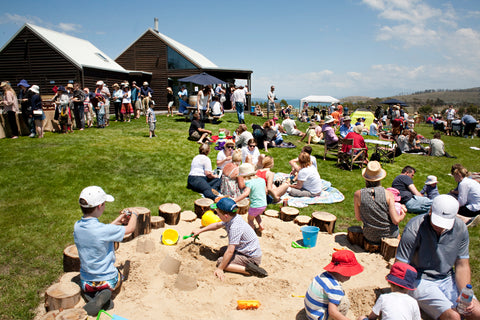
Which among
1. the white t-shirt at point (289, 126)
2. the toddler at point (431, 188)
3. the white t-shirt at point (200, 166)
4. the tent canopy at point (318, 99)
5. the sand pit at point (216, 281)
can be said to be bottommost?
the sand pit at point (216, 281)

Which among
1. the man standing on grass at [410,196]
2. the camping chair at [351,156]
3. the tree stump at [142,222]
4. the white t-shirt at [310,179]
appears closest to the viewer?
the tree stump at [142,222]

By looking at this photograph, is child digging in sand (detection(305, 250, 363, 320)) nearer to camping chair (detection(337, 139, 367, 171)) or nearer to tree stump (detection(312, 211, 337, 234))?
tree stump (detection(312, 211, 337, 234))

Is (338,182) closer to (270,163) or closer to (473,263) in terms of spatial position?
(270,163)

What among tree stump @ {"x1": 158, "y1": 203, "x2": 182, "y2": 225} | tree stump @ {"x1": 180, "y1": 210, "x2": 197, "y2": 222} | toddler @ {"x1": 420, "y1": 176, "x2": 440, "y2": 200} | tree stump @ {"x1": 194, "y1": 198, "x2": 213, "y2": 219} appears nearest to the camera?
tree stump @ {"x1": 158, "y1": 203, "x2": 182, "y2": 225}

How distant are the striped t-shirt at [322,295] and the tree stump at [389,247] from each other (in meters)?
2.25

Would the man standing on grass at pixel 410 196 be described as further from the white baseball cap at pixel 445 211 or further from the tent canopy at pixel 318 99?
the tent canopy at pixel 318 99

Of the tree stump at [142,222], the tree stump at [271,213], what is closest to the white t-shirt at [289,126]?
the tree stump at [271,213]

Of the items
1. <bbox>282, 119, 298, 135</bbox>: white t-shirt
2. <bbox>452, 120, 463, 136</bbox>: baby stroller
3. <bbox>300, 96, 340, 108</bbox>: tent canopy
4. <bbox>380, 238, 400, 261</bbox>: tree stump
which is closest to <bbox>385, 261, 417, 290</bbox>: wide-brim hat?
<bbox>380, 238, 400, 261</bbox>: tree stump

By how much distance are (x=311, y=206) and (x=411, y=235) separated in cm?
376

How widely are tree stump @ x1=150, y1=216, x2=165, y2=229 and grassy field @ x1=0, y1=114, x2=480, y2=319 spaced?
887 millimetres

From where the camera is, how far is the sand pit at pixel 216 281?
12.2ft

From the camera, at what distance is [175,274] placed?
4.41 m

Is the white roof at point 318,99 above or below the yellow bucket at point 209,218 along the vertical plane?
above

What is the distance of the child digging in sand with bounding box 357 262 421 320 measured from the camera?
2775 mm
